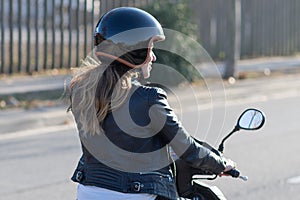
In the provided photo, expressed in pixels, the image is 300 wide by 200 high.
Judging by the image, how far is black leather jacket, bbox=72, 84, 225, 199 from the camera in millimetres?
3439

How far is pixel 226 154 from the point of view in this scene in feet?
31.3

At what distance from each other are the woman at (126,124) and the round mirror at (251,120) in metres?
0.35

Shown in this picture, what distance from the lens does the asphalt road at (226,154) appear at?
760 cm

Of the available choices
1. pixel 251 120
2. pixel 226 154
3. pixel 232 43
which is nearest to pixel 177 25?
pixel 232 43

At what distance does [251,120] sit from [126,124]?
2.26ft

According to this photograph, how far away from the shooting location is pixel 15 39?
1759cm

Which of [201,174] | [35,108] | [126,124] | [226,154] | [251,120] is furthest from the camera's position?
[35,108]

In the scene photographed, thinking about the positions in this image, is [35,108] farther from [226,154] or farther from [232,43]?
[232,43]

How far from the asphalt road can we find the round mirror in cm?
279

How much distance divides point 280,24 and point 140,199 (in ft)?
65.4

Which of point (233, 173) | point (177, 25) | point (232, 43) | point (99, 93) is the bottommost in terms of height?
point (232, 43)

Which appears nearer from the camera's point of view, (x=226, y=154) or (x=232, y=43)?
(x=226, y=154)

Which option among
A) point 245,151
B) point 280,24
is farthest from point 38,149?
point 280,24

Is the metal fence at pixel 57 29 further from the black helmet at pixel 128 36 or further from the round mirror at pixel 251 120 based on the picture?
the black helmet at pixel 128 36
